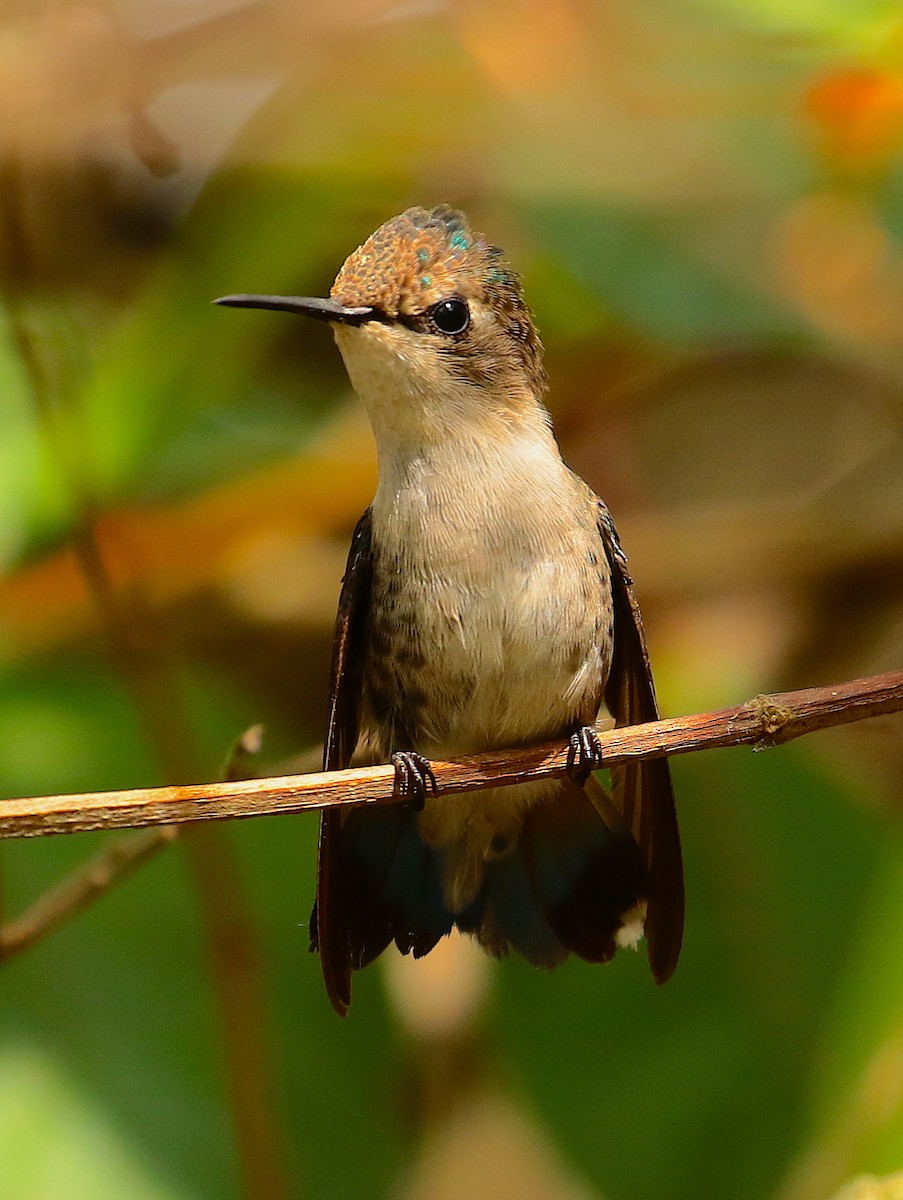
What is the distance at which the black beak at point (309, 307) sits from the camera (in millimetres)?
1916

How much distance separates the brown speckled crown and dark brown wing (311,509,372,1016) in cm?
37

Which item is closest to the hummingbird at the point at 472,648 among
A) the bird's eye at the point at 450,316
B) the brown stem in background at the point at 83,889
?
Answer: the bird's eye at the point at 450,316

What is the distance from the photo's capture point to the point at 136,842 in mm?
2207

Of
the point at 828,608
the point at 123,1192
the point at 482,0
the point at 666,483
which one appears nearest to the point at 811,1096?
the point at 828,608

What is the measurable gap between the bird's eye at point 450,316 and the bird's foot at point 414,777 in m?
0.63

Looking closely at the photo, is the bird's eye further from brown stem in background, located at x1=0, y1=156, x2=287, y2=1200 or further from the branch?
brown stem in background, located at x1=0, y1=156, x2=287, y2=1200

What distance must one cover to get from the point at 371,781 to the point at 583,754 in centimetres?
52

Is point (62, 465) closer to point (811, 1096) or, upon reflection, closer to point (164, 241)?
point (164, 241)

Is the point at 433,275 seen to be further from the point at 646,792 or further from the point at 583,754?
the point at 646,792

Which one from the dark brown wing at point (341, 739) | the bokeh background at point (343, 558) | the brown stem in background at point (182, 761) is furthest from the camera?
the bokeh background at point (343, 558)

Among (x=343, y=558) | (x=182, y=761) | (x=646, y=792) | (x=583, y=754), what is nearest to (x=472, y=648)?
(x=583, y=754)

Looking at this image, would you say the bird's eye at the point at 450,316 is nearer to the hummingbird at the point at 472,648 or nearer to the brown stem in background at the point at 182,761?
the hummingbird at the point at 472,648

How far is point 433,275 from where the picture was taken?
7.17ft

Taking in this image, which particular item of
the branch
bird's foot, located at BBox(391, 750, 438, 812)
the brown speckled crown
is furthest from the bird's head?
the branch
